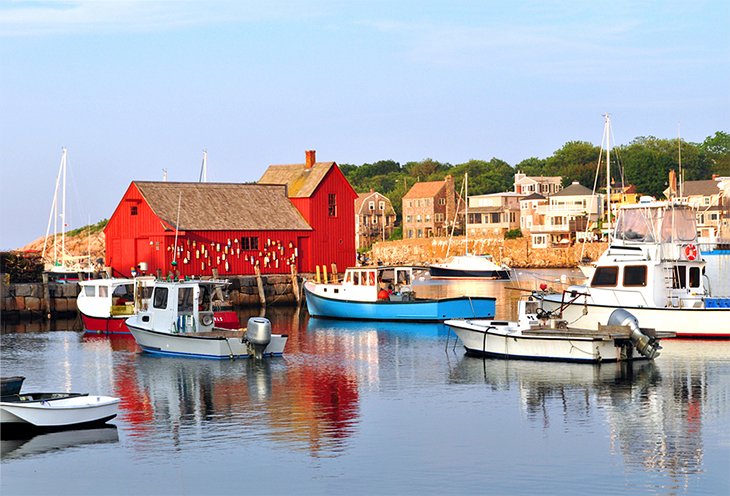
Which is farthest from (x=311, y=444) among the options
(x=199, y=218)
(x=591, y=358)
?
(x=199, y=218)

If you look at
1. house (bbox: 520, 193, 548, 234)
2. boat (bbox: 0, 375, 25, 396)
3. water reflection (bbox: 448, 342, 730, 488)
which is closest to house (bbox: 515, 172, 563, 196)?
house (bbox: 520, 193, 548, 234)

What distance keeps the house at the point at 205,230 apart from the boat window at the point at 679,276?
2545 centimetres

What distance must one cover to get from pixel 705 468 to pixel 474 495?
4381mm

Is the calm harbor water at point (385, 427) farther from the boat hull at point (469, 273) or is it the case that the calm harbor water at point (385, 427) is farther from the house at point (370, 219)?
the house at point (370, 219)

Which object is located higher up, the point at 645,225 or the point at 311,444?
the point at 645,225

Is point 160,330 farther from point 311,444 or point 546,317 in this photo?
point 311,444

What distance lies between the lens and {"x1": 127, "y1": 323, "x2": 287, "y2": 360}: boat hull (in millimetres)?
32500

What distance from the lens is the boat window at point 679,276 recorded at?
37.2 m

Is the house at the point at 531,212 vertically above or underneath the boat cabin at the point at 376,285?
above

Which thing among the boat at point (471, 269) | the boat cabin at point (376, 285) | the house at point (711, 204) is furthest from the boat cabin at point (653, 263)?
the house at point (711, 204)

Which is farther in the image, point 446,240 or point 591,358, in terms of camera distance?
point 446,240

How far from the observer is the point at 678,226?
127 feet

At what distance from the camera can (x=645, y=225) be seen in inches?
1519

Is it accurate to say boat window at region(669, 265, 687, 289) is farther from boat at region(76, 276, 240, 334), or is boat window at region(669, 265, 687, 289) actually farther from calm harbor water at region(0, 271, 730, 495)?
boat at region(76, 276, 240, 334)
